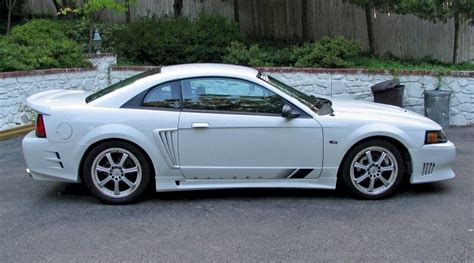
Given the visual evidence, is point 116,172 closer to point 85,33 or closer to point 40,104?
point 40,104

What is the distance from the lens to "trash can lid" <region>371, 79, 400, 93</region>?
30.7ft

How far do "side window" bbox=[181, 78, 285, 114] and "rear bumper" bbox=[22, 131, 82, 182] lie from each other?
130 cm

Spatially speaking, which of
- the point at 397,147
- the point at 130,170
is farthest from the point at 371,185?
the point at 130,170

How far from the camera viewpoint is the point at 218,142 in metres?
5.42

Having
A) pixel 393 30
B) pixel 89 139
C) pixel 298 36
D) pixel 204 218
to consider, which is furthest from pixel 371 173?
pixel 298 36

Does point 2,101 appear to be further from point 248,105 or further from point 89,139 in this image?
point 248,105

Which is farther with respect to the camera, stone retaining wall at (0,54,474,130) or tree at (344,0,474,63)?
tree at (344,0,474,63)

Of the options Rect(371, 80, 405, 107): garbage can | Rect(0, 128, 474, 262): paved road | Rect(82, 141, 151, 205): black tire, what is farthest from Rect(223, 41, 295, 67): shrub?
Rect(82, 141, 151, 205): black tire

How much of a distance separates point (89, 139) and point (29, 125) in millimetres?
4613

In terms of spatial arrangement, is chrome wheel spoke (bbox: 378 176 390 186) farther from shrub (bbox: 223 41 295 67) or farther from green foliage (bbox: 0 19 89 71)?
green foliage (bbox: 0 19 89 71)

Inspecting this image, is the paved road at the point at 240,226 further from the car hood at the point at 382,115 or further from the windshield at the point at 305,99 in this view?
the windshield at the point at 305,99

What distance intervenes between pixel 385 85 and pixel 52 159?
6.11 meters

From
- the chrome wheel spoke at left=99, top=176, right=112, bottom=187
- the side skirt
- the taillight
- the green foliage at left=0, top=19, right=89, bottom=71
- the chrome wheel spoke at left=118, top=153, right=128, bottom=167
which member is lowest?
the side skirt

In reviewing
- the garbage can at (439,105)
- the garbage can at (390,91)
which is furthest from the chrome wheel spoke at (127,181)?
the garbage can at (439,105)
